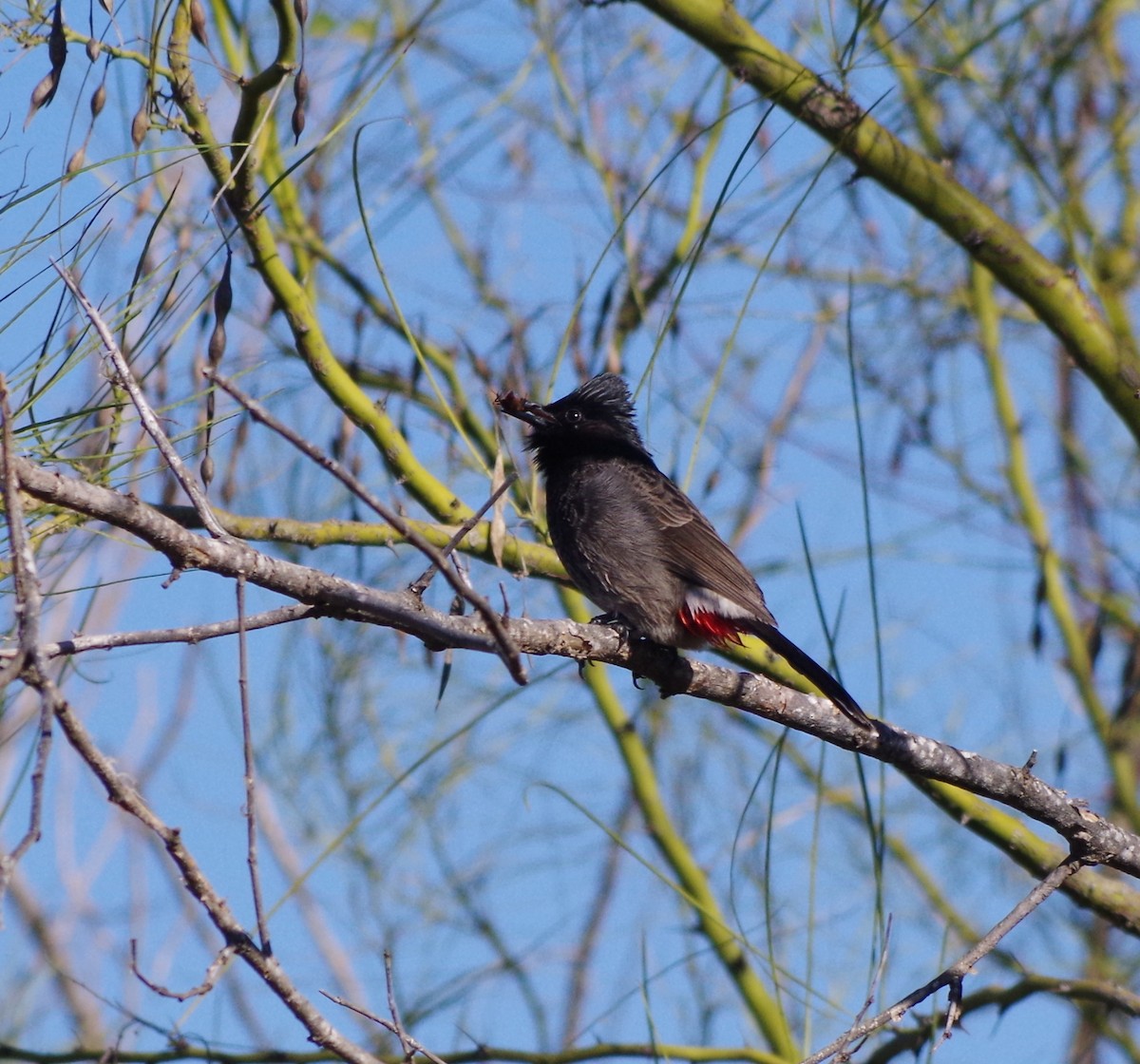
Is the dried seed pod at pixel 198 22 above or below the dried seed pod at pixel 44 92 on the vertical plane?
above

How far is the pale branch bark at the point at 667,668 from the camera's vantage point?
2.32 metres

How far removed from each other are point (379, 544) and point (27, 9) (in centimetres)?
162

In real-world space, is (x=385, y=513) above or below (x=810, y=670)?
below

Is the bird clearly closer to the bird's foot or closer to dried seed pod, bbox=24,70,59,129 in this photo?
the bird's foot

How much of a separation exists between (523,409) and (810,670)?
1.26 m

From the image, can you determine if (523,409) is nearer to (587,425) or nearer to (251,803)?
(587,425)

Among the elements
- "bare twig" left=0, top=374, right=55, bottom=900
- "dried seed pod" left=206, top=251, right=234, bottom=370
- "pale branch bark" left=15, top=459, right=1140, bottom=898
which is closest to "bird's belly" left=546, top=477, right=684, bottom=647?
"pale branch bark" left=15, top=459, right=1140, bottom=898

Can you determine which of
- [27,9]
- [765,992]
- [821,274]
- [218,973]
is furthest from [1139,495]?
[218,973]

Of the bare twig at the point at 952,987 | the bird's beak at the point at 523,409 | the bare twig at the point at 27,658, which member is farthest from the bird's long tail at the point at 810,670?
the bare twig at the point at 27,658

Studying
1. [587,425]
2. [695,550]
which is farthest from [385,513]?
[587,425]

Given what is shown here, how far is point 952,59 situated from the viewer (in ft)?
15.5

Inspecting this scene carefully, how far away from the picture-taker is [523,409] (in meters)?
4.46

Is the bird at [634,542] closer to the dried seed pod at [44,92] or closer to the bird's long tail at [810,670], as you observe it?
the bird's long tail at [810,670]

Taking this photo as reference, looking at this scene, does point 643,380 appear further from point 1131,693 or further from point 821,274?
point 821,274
